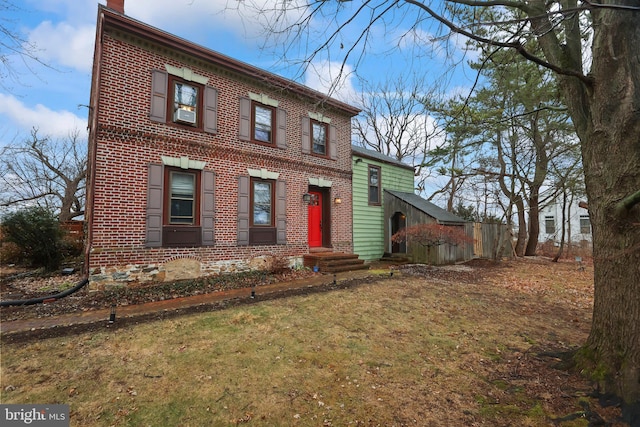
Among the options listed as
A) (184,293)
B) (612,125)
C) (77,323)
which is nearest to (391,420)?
(612,125)

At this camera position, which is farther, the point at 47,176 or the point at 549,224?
the point at 549,224

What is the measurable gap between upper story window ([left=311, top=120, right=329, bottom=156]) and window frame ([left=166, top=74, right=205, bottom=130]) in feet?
13.4

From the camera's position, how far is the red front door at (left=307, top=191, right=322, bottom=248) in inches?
440

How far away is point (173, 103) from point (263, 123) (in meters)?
2.79

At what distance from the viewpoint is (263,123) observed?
32.6 ft

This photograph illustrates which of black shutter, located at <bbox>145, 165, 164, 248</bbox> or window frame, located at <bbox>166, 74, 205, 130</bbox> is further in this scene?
window frame, located at <bbox>166, 74, 205, 130</bbox>

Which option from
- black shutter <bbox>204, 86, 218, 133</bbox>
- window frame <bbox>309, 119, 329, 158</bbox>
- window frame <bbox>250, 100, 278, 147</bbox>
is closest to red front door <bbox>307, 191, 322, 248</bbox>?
window frame <bbox>309, 119, 329, 158</bbox>

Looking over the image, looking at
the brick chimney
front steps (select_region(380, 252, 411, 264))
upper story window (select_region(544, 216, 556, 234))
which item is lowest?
front steps (select_region(380, 252, 411, 264))

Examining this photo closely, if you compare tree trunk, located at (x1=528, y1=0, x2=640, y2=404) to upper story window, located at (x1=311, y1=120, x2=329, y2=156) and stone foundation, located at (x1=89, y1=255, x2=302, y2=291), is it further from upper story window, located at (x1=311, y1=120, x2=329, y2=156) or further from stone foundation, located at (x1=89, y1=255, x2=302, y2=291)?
upper story window, located at (x1=311, y1=120, x2=329, y2=156)

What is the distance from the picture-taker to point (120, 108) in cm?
714

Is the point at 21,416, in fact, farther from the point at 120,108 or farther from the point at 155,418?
the point at 120,108

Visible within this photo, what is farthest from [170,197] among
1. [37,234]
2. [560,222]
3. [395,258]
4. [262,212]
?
[560,222]

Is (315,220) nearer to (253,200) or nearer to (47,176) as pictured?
(253,200)

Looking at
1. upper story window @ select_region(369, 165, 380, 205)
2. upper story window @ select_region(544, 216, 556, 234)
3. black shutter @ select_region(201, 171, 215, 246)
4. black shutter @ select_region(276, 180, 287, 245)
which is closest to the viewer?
black shutter @ select_region(201, 171, 215, 246)
